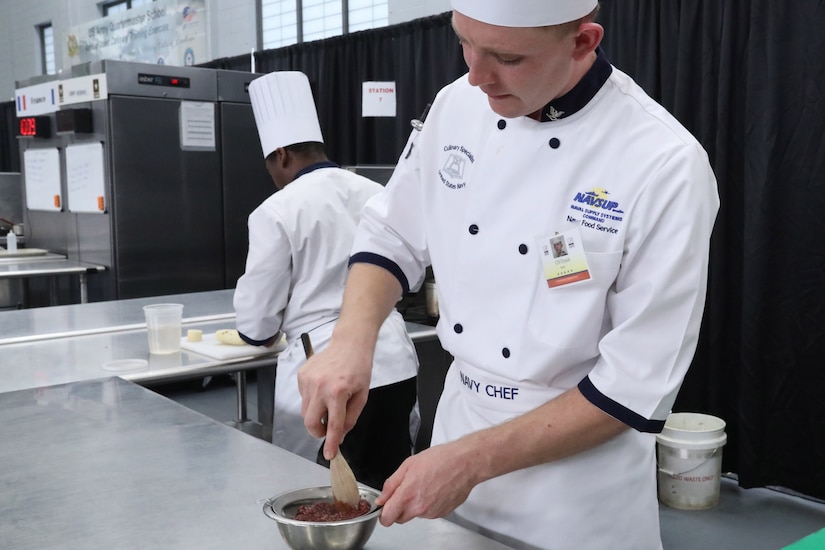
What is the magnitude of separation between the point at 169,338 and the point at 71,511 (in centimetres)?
120

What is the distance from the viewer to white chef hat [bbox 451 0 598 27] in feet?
3.67

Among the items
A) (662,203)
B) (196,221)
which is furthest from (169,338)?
(196,221)

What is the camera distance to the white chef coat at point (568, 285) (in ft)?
3.75

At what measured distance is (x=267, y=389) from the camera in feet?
9.77

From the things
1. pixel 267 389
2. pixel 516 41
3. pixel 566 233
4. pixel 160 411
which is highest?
pixel 516 41

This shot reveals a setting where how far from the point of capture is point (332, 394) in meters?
1.15

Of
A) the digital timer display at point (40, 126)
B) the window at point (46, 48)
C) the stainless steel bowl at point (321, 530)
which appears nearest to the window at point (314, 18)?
the digital timer display at point (40, 126)

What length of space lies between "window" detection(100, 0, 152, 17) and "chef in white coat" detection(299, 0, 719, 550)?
7.68 m

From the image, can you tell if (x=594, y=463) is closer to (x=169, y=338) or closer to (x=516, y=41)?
(x=516, y=41)

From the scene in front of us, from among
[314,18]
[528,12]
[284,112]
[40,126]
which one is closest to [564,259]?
[528,12]

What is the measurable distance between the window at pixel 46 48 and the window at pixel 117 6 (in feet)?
3.65

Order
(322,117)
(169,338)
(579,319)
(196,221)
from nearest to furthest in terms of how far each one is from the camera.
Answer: (579,319) < (169,338) < (196,221) < (322,117)

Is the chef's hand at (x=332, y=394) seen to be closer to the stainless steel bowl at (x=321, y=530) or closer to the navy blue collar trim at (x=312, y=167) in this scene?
the stainless steel bowl at (x=321, y=530)

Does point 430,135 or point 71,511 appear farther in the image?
point 430,135
